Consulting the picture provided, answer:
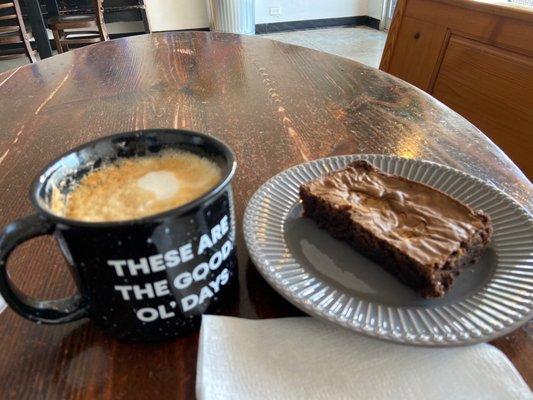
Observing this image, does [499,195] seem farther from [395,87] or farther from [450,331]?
[395,87]

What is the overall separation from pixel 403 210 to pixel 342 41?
404cm

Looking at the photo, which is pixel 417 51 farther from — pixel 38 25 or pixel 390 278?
pixel 38 25

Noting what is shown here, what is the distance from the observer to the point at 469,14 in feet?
3.53

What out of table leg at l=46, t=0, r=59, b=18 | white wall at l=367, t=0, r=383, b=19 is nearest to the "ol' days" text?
table leg at l=46, t=0, r=59, b=18

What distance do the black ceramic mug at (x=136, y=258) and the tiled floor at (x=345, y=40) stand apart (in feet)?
11.0

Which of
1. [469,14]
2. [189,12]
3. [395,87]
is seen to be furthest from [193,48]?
[189,12]

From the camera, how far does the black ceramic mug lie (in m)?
0.28

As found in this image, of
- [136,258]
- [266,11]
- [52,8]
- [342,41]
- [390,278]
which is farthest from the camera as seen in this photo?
[266,11]

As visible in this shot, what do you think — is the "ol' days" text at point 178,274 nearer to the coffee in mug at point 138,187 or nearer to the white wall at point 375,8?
the coffee in mug at point 138,187

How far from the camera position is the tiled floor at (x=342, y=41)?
3.65 m

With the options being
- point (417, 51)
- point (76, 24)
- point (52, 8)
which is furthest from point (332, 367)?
point (52, 8)

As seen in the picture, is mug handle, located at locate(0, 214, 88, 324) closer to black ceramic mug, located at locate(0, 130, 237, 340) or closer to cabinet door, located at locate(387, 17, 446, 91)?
black ceramic mug, located at locate(0, 130, 237, 340)

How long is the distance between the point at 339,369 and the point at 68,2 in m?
4.02

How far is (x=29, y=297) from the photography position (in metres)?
0.32
